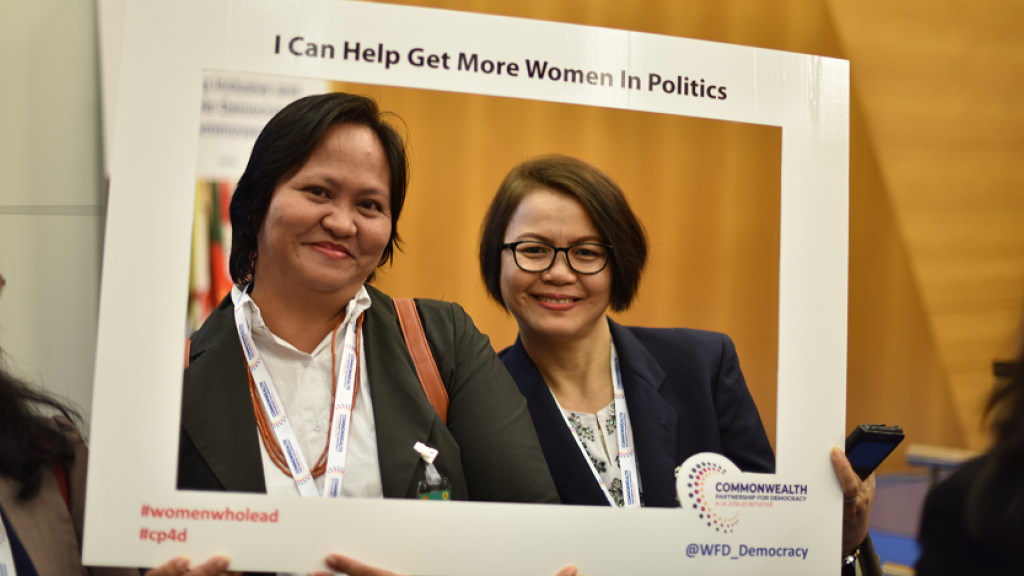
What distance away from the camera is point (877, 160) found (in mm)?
4016

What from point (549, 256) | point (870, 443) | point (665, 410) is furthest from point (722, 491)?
point (549, 256)

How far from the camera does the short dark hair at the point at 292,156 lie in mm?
1495

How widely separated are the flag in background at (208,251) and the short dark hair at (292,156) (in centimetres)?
3

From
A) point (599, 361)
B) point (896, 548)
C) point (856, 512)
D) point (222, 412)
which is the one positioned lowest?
point (896, 548)

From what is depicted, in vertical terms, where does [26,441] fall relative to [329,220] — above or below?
below

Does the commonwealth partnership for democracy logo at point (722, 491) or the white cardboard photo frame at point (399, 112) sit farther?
the commonwealth partnership for democracy logo at point (722, 491)

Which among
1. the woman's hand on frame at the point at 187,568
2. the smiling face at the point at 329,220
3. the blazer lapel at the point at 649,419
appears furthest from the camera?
the blazer lapel at the point at 649,419

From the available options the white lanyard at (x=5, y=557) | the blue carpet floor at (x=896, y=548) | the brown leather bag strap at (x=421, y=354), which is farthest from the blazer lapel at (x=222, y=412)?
the blue carpet floor at (x=896, y=548)

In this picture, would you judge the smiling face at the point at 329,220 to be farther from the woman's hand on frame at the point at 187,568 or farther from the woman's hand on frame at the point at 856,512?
the woman's hand on frame at the point at 856,512

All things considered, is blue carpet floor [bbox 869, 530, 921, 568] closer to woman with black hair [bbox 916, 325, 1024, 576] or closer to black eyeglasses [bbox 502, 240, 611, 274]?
woman with black hair [bbox 916, 325, 1024, 576]

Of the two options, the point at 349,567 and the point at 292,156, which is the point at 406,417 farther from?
the point at 292,156

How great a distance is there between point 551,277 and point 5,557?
1.58m

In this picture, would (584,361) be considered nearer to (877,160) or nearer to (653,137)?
(653,137)

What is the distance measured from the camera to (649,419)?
1.69m
